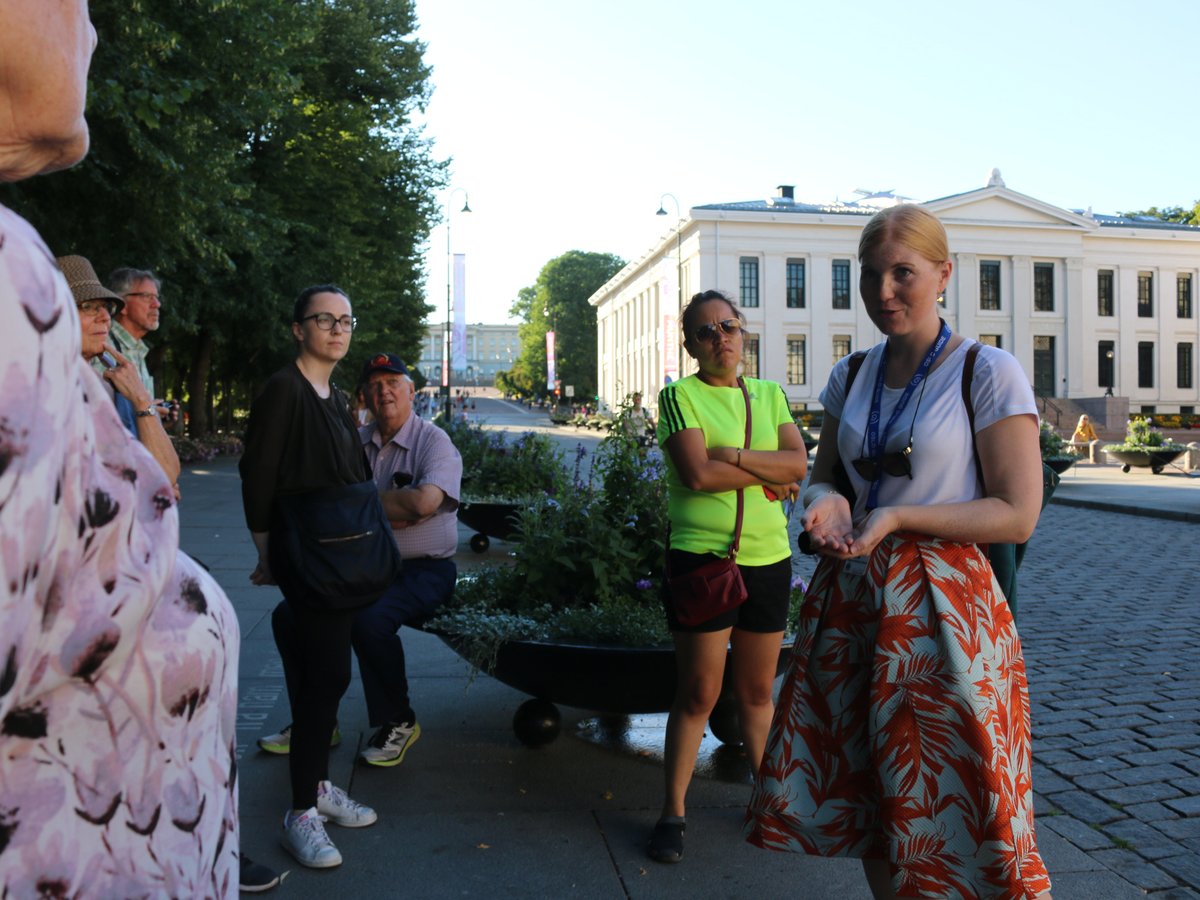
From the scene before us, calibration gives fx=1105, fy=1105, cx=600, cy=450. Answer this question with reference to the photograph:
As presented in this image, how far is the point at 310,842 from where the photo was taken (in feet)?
11.7

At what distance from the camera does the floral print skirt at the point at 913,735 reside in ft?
7.28

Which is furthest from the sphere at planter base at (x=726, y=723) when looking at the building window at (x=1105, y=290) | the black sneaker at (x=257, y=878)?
the building window at (x=1105, y=290)

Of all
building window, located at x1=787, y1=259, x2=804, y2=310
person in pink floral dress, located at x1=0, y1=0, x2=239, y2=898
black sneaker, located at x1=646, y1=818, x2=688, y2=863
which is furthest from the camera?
building window, located at x1=787, y1=259, x2=804, y2=310

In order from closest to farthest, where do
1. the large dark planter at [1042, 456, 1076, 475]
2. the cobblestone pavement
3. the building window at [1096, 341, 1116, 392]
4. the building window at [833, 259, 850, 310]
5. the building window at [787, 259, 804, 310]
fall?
the cobblestone pavement
the large dark planter at [1042, 456, 1076, 475]
the building window at [787, 259, 804, 310]
the building window at [833, 259, 850, 310]
the building window at [1096, 341, 1116, 392]

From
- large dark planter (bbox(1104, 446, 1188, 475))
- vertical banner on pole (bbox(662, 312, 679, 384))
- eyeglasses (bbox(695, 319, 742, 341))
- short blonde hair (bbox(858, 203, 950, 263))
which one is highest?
vertical banner on pole (bbox(662, 312, 679, 384))

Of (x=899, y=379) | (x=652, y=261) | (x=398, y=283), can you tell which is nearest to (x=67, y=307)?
(x=899, y=379)

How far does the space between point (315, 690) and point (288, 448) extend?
82 centimetres

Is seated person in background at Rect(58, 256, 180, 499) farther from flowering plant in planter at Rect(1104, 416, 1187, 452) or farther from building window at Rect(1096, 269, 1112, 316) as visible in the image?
building window at Rect(1096, 269, 1112, 316)

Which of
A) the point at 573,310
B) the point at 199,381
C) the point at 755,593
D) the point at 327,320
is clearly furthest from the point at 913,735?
the point at 573,310

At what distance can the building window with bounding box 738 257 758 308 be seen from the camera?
229ft

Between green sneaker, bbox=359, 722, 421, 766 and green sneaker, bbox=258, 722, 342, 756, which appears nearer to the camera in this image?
green sneaker, bbox=359, 722, 421, 766

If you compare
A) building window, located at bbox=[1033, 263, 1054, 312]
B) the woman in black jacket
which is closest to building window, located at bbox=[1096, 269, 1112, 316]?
building window, located at bbox=[1033, 263, 1054, 312]

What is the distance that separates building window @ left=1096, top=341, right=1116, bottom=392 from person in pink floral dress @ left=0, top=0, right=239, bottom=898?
79.4 m

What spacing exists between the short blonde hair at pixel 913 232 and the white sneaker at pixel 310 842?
8.18ft
